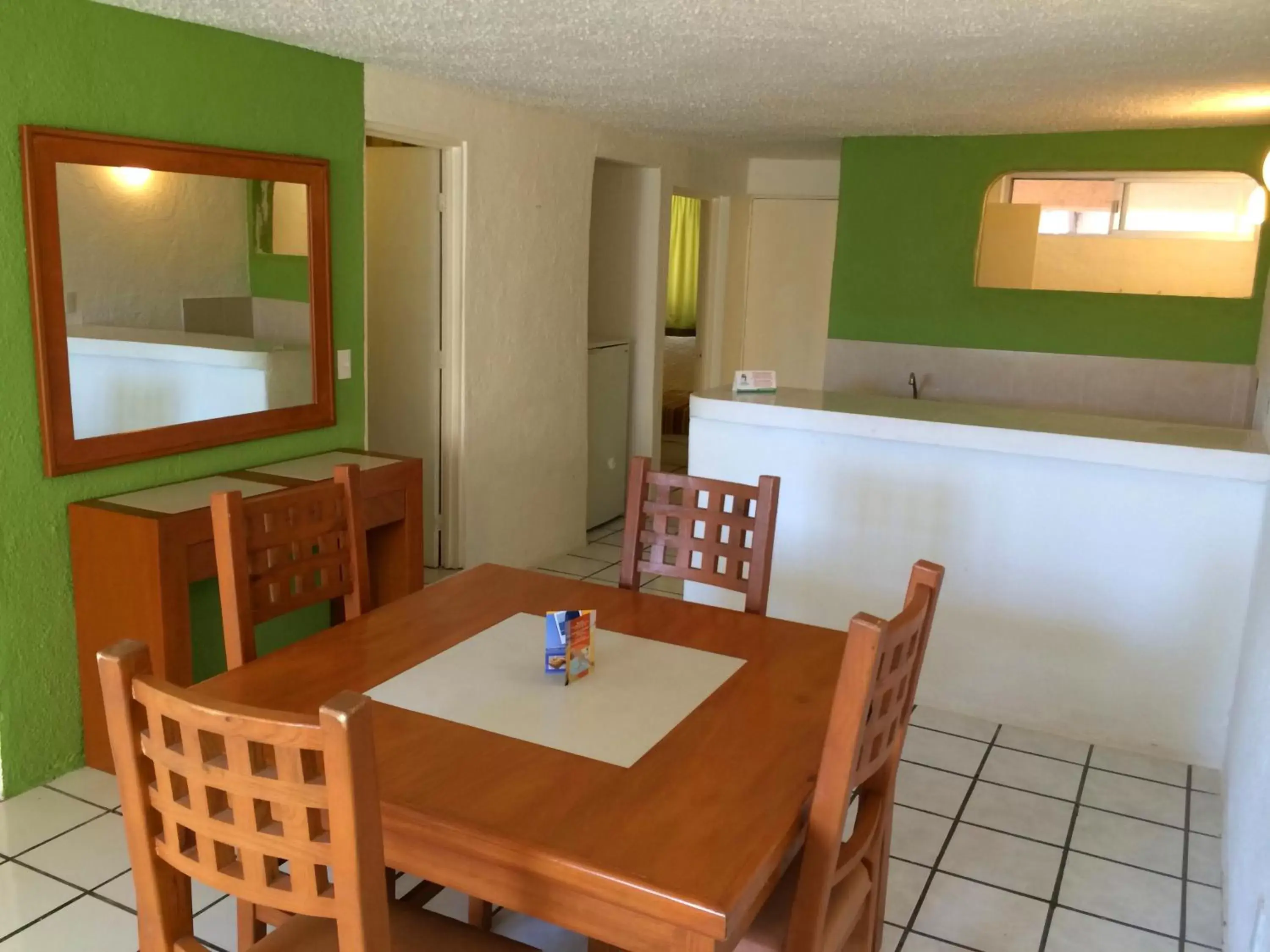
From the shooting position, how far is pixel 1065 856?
265cm

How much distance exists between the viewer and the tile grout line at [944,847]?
7.64ft

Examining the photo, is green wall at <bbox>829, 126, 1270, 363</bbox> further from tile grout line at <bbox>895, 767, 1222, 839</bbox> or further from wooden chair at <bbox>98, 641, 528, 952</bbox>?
wooden chair at <bbox>98, 641, 528, 952</bbox>

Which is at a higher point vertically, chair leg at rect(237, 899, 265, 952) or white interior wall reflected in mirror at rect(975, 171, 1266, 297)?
white interior wall reflected in mirror at rect(975, 171, 1266, 297)

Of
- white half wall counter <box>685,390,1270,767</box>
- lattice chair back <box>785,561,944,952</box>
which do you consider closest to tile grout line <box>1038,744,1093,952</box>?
white half wall counter <box>685,390,1270,767</box>

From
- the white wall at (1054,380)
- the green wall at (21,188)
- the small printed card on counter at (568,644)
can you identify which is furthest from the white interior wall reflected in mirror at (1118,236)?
the small printed card on counter at (568,644)

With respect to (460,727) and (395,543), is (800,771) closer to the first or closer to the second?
(460,727)

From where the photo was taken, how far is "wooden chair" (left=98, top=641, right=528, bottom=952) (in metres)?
1.14

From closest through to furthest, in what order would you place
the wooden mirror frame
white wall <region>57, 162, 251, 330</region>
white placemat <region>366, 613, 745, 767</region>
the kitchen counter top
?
1. white placemat <region>366, 613, 745, 767</region>
2. the wooden mirror frame
3. white wall <region>57, 162, 251, 330</region>
4. the kitchen counter top

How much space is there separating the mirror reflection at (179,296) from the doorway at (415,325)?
87 cm

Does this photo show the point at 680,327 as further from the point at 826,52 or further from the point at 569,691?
the point at 569,691

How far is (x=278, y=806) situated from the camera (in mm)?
1204

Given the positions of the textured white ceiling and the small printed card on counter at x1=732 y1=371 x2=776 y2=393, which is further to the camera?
the small printed card on counter at x1=732 y1=371 x2=776 y2=393

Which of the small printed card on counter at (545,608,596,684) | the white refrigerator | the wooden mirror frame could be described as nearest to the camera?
the small printed card on counter at (545,608,596,684)

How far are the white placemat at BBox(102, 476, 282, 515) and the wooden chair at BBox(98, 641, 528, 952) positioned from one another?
1519 mm
